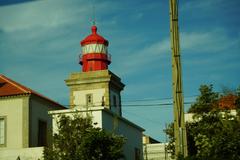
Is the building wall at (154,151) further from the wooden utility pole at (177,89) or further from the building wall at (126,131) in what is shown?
the wooden utility pole at (177,89)

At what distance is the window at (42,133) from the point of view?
34.1m

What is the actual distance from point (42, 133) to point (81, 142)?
9.15 m

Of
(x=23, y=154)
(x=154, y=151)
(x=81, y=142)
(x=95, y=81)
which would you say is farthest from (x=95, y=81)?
(x=81, y=142)

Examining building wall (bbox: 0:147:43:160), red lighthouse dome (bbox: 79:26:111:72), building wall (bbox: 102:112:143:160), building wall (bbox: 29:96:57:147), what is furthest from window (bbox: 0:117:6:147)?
red lighthouse dome (bbox: 79:26:111:72)

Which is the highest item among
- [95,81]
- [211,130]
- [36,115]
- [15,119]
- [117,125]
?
[95,81]

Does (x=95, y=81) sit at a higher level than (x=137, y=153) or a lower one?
higher

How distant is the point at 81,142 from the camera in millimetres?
26078

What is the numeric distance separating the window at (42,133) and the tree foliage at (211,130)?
9626 mm

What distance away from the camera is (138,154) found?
1384 inches

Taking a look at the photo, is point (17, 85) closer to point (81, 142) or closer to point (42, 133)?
point (42, 133)

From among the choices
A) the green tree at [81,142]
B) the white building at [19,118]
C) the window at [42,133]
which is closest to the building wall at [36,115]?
the white building at [19,118]

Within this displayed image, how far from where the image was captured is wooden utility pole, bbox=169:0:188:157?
1627 cm

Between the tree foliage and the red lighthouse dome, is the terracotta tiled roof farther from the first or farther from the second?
the red lighthouse dome

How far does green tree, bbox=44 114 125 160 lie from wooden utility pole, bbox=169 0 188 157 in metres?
9.86
